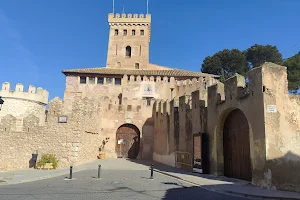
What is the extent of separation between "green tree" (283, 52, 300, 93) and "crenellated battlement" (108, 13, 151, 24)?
908 inches

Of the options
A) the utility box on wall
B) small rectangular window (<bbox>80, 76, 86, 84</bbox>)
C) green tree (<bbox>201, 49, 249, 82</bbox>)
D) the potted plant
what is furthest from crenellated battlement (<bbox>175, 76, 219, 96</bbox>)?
the utility box on wall

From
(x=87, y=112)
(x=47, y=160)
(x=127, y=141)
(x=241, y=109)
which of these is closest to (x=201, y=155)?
(x=241, y=109)

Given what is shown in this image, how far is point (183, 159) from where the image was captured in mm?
16469

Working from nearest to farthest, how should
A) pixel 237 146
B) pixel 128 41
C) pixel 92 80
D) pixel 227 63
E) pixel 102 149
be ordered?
pixel 237 146 → pixel 102 149 → pixel 92 80 → pixel 128 41 → pixel 227 63

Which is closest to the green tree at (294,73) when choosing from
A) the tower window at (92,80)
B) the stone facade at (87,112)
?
the stone facade at (87,112)

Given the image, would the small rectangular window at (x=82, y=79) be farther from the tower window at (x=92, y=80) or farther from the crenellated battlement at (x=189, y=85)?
the crenellated battlement at (x=189, y=85)

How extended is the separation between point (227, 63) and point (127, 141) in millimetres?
31711

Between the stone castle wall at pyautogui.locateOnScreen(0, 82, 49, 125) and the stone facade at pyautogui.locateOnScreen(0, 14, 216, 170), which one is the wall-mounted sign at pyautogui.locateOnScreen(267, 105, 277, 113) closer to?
the stone facade at pyautogui.locateOnScreen(0, 14, 216, 170)

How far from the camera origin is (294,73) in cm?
3331

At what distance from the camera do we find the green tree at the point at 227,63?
48.3 m

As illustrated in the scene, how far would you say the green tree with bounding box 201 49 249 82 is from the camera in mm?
48281

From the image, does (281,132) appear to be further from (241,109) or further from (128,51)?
(128,51)

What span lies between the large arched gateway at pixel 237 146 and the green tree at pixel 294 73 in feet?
78.6

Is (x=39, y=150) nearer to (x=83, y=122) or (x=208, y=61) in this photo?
(x=83, y=122)
